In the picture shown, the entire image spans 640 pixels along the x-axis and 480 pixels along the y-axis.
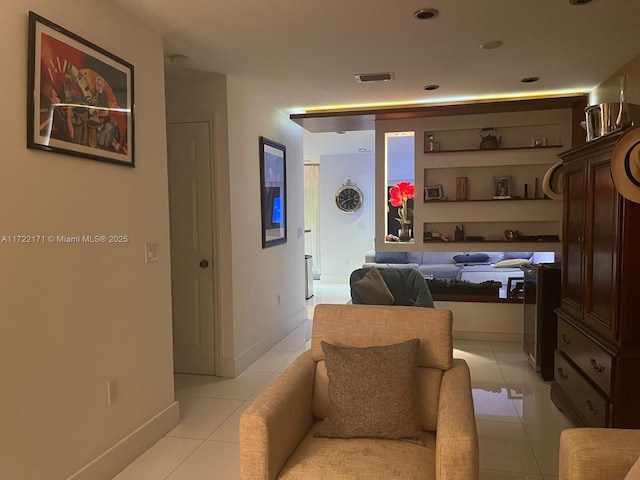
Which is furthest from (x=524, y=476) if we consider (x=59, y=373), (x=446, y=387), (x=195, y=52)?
(x=195, y=52)

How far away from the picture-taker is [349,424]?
6.38 ft

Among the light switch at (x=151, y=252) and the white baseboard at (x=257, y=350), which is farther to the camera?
the white baseboard at (x=257, y=350)

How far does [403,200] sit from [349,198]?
3.68 metres

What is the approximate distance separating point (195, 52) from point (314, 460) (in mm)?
2781

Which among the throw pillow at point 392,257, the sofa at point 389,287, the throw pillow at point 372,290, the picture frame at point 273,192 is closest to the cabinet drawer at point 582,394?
the sofa at point 389,287

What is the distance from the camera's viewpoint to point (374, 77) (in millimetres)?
3980

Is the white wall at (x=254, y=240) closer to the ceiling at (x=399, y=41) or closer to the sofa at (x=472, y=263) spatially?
the ceiling at (x=399, y=41)

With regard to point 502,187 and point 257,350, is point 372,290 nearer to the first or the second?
point 257,350

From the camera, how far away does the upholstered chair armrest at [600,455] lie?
1507mm

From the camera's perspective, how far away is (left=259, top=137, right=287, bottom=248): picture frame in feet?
15.3

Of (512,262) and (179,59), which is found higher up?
(179,59)

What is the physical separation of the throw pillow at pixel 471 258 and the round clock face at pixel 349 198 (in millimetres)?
3678

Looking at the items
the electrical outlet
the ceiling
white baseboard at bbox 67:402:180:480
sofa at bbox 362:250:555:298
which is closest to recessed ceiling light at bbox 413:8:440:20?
the ceiling

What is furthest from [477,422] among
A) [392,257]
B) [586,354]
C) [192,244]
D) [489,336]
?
[392,257]
